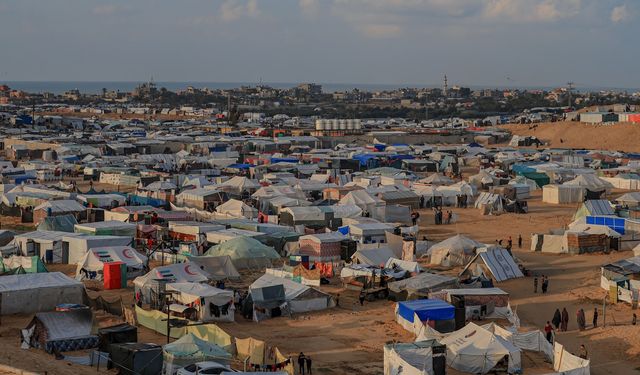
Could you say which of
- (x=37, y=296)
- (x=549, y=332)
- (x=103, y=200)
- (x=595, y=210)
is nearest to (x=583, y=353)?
(x=549, y=332)

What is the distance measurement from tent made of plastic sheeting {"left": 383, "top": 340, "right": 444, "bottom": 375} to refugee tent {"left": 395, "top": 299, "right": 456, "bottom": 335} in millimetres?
2003

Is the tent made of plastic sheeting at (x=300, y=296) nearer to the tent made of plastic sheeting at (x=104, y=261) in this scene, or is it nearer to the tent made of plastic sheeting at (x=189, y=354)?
the tent made of plastic sheeting at (x=104, y=261)

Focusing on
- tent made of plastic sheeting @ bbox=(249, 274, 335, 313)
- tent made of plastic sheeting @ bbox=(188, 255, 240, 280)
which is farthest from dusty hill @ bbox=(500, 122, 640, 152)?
tent made of plastic sheeting @ bbox=(249, 274, 335, 313)

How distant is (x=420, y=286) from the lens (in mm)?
17562

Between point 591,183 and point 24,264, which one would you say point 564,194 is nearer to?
point 591,183

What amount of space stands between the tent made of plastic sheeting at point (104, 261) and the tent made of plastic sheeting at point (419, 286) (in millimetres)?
5354

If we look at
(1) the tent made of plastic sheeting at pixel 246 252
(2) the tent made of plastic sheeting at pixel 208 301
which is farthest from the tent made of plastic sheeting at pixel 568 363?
(1) the tent made of plastic sheeting at pixel 246 252

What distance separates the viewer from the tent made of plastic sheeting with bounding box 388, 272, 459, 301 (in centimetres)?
1739

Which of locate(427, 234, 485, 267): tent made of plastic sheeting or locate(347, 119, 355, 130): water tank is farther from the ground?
locate(347, 119, 355, 130): water tank

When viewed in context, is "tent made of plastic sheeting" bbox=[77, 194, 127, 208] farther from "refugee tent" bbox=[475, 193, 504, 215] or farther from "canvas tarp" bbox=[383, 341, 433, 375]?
"canvas tarp" bbox=[383, 341, 433, 375]

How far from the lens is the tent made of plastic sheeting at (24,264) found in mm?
18844

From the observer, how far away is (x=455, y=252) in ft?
70.0

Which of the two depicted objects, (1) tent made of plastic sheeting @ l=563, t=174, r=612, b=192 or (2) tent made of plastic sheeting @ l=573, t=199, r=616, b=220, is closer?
(2) tent made of plastic sheeting @ l=573, t=199, r=616, b=220

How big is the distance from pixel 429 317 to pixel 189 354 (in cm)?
449
